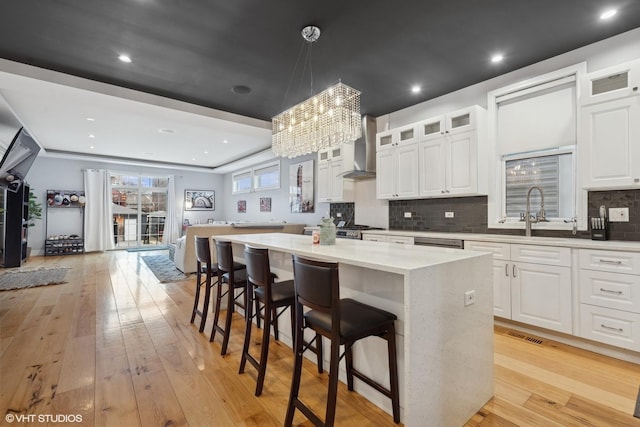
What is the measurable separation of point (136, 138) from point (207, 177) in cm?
431

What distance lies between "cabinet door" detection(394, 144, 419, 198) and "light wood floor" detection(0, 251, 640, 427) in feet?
6.87

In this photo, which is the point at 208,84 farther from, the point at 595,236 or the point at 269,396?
the point at 595,236

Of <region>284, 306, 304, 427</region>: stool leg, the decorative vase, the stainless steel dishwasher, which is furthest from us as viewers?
the stainless steel dishwasher

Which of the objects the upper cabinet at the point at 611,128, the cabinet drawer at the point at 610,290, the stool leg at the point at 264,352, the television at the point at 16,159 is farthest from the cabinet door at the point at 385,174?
the television at the point at 16,159

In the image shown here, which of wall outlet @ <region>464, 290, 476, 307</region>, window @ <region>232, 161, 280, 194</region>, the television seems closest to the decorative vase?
wall outlet @ <region>464, 290, 476, 307</region>

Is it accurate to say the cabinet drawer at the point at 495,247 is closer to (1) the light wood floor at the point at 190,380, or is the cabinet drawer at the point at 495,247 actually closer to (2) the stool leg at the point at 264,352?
(1) the light wood floor at the point at 190,380

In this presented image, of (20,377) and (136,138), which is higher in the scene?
(136,138)

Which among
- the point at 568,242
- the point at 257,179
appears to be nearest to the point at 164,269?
the point at 257,179

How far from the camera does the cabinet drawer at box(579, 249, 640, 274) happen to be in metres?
2.24

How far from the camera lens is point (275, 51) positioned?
2961 millimetres

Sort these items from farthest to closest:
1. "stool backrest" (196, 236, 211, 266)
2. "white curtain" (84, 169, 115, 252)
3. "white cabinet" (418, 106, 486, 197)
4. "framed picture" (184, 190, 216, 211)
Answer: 1. "framed picture" (184, 190, 216, 211)
2. "white curtain" (84, 169, 115, 252)
3. "white cabinet" (418, 106, 486, 197)
4. "stool backrest" (196, 236, 211, 266)

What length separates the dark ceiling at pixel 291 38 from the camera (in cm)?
232

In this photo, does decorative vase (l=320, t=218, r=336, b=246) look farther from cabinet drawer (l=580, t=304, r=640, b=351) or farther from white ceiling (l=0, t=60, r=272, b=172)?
white ceiling (l=0, t=60, r=272, b=172)

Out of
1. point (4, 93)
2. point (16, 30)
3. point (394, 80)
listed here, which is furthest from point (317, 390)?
point (4, 93)
